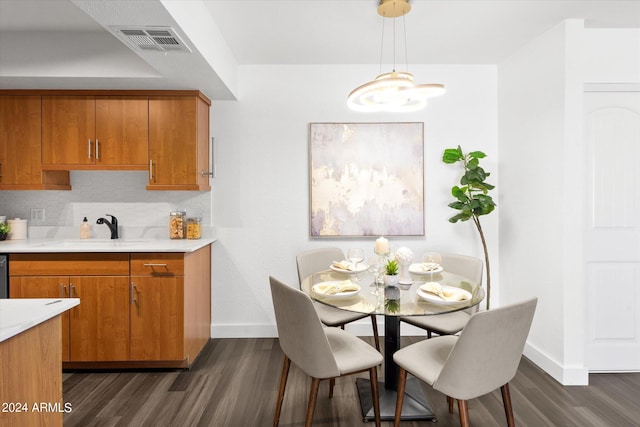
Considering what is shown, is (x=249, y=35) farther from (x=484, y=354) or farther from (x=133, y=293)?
(x=484, y=354)

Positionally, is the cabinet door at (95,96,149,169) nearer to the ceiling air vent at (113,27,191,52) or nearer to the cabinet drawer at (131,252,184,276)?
the cabinet drawer at (131,252,184,276)

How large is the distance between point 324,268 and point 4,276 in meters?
2.47

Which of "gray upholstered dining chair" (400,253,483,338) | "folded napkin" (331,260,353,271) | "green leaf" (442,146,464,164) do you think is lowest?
"gray upholstered dining chair" (400,253,483,338)

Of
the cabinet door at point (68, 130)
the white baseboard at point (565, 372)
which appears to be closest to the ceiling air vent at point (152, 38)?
the cabinet door at point (68, 130)

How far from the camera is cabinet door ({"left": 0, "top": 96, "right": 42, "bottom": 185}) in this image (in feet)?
10.2

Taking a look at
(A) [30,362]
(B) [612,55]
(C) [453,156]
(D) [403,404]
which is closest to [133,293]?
(A) [30,362]

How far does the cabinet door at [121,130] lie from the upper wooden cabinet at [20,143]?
1.71 feet

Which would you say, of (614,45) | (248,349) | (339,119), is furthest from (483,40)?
(248,349)

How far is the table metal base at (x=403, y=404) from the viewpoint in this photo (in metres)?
2.22

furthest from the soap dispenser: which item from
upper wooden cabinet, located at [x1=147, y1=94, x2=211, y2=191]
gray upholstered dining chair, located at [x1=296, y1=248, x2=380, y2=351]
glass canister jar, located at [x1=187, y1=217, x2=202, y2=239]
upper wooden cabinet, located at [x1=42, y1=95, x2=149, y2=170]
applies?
gray upholstered dining chair, located at [x1=296, y1=248, x2=380, y2=351]

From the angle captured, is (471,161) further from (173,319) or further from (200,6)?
(173,319)

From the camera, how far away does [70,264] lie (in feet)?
9.18

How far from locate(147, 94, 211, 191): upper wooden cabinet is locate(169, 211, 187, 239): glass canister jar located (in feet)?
0.99

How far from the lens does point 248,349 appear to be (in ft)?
10.9
